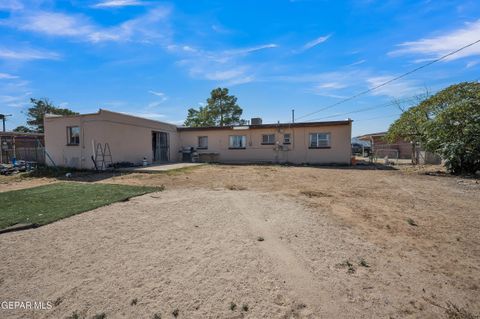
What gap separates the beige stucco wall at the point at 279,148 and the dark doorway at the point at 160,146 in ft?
6.38

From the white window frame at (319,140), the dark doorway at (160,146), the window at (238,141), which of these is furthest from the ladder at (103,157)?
the white window frame at (319,140)

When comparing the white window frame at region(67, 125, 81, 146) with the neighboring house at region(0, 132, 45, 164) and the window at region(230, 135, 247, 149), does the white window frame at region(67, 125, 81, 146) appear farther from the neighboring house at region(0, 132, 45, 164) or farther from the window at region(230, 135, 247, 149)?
the window at region(230, 135, 247, 149)

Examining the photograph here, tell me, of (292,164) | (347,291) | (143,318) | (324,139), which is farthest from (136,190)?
(324,139)

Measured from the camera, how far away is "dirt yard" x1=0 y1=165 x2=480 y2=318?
7.98ft

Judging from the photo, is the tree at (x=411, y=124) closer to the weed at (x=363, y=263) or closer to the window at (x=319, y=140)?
the window at (x=319, y=140)

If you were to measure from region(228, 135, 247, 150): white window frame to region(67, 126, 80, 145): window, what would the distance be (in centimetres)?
1018

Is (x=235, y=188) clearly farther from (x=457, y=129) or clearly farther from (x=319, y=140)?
(x=319, y=140)

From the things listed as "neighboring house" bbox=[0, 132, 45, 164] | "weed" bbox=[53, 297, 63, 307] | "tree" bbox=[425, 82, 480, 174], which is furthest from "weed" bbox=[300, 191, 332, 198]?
"neighboring house" bbox=[0, 132, 45, 164]

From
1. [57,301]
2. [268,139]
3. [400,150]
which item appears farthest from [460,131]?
[57,301]

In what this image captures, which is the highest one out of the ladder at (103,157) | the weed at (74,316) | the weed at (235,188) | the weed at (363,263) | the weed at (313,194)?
the ladder at (103,157)

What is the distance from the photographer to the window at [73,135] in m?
14.1

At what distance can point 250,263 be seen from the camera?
3.28 m

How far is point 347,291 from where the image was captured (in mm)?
2662

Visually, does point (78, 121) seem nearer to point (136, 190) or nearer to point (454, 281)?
point (136, 190)
